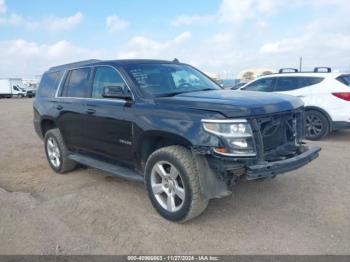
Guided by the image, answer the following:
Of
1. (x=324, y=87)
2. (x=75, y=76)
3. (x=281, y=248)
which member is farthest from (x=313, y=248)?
(x=324, y=87)

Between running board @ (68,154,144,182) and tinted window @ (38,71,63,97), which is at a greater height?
tinted window @ (38,71,63,97)

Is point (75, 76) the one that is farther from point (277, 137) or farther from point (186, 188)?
point (277, 137)

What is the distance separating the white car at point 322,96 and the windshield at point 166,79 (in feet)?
14.5

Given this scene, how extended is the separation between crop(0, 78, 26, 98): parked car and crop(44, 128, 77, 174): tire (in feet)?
156

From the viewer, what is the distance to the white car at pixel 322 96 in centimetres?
839

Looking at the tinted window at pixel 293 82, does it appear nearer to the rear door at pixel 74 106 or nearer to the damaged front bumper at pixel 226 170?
the damaged front bumper at pixel 226 170

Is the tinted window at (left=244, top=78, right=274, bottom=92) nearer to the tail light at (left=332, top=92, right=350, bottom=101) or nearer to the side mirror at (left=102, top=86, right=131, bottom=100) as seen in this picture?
the tail light at (left=332, top=92, right=350, bottom=101)

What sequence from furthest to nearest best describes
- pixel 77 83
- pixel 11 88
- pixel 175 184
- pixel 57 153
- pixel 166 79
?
pixel 11 88, pixel 57 153, pixel 77 83, pixel 166 79, pixel 175 184

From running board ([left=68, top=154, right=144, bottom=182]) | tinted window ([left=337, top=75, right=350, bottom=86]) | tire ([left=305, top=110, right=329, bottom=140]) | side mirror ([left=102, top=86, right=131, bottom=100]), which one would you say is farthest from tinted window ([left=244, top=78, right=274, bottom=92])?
side mirror ([left=102, top=86, right=131, bottom=100])

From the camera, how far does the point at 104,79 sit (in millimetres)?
4965

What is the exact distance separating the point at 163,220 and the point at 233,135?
140cm

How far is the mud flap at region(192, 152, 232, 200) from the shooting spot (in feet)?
12.0

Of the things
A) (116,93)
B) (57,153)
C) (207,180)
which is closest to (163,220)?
(207,180)

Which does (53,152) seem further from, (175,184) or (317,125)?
(317,125)
